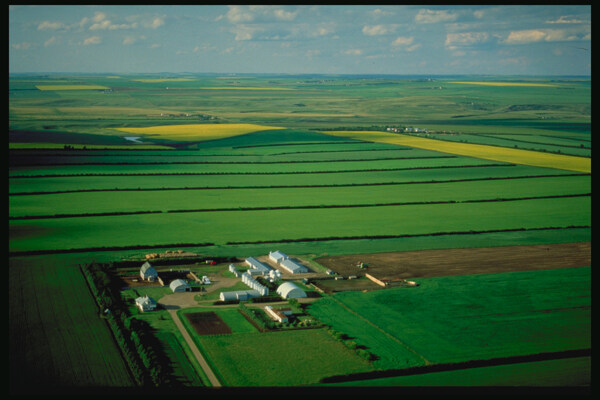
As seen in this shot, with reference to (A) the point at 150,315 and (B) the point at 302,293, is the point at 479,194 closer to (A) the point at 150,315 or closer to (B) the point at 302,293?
(B) the point at 302,293

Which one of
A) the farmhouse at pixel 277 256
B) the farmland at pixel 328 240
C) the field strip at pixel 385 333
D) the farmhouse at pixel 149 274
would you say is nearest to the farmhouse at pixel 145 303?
the farmland at pixel 328 240

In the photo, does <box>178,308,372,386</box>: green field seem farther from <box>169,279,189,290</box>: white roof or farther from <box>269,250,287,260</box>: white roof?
<box>269,250,287,260</box>: white roof

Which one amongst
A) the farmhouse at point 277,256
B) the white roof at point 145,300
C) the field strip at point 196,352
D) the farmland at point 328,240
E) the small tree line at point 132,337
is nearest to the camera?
the small tree line at point 132,337

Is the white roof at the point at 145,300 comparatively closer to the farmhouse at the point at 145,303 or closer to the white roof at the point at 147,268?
the farmhouse at the point at 145,303

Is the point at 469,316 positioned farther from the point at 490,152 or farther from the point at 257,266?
the point at 490,152

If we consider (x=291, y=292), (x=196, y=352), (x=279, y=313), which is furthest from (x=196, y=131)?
(x=196, y=352)

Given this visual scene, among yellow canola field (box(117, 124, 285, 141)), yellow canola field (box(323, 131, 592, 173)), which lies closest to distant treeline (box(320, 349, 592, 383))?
yellow canola field (box(323, 131, 592, 173))

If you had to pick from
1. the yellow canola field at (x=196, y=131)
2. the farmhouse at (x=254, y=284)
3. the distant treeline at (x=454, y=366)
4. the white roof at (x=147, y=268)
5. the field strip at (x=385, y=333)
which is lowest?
the distant treeline at (x=454, y=366)
